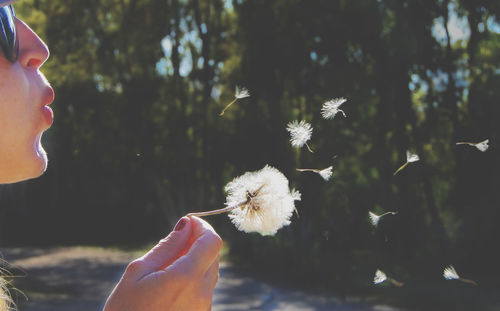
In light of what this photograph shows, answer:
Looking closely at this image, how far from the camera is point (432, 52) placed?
26.5ft

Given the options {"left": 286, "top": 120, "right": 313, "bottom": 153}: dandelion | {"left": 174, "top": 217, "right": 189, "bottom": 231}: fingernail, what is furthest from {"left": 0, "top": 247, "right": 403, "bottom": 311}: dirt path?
{"left": 174, "top": 217, "right": 189, "bottom": 231}: fingernail

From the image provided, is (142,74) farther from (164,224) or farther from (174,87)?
(164,224)

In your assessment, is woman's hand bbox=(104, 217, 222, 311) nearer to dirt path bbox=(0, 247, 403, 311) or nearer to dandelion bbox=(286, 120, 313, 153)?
dandelion bbox=(286, 120, 313, 153)

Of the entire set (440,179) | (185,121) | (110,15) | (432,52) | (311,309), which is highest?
(110,15)

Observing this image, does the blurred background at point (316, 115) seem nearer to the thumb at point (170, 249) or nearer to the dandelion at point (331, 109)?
the dandelion at point (331, 109)

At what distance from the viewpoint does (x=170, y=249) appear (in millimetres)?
1208

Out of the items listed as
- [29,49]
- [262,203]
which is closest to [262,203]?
[262,203]

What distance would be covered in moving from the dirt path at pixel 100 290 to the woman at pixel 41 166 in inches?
276

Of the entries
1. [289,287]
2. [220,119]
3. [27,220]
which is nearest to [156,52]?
[220,119]

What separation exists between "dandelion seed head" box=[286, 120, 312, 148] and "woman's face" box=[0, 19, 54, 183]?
0.70 m

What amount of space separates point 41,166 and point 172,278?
14.0 inches

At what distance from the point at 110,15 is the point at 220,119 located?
4.17 metres

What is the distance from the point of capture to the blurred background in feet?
25.9

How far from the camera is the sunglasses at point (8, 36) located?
1.11m
